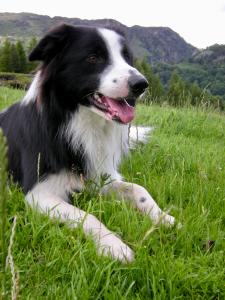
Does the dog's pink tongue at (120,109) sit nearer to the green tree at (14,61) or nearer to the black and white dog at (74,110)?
the black and white dog at (74,110)

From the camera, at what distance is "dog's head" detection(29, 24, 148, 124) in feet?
11.8

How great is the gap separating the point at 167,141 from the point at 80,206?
9.91 feet

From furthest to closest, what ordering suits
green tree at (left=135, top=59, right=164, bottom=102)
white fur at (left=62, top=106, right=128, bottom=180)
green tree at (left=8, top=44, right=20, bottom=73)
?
1. green tree at (left=8, top=44, right=20, bottom=73)
2. green tree at (left=135, top=59, right=164, bottom=102)
3. white fur at (left=62, top=106, right=128, bottom=180)

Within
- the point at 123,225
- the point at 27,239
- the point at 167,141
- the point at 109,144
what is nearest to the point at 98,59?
the point at 109,144

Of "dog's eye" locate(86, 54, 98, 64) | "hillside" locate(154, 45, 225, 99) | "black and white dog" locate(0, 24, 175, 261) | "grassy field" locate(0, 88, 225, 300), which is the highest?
"dog's eye" locate(86, 54, 98, 64)

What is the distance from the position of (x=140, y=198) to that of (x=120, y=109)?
783mm

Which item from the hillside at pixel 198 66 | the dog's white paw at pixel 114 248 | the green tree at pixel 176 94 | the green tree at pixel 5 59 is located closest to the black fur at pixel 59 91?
the dog's white paw at pixel 114 248

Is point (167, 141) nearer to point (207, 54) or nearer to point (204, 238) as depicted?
point (204, 238)

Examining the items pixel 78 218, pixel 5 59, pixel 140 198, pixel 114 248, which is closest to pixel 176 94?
pixel 5 59

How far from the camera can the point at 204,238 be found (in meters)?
2.90

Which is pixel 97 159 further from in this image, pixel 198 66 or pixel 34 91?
pixel 198 66

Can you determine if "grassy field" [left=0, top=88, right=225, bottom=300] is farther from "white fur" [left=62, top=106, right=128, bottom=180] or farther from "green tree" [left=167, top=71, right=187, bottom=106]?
"green tree" [left=167, top=71, right=187, bottom=106]

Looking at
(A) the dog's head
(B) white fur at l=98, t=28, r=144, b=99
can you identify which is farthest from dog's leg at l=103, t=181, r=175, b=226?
(B) white fur at l=98, t=28, r=144, b=99

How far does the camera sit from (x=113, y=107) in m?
3.60
